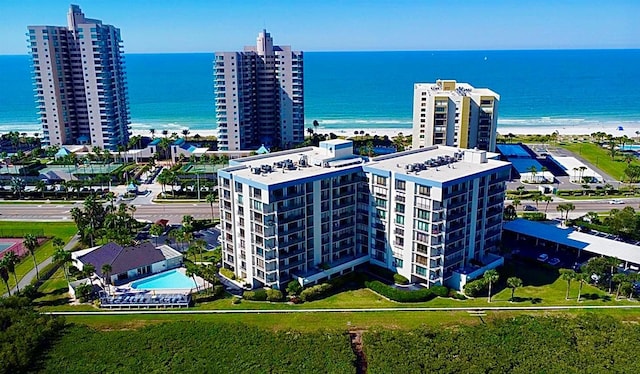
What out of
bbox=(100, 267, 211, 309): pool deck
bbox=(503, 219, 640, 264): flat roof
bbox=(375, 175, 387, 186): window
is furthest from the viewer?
bbox=(503, 219, 640, 264): flat roof

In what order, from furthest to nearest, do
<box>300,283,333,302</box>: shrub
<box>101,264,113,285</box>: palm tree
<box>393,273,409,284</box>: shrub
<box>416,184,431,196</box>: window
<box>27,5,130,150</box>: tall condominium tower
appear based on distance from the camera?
<box>27,5,130,150</box>: tall condominium tower → <box>393,273,409,284</box>: shrub → <box>101,264,113,285</box>: palm tree → <box>300,283,333,302</box>: shrub → <box>416,184,431,196</box>: window

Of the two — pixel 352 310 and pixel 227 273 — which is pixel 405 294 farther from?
pixel 227 273

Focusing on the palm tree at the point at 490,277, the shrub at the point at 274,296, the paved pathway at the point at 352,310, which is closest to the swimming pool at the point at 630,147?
the paved pathway at the point at 352,310

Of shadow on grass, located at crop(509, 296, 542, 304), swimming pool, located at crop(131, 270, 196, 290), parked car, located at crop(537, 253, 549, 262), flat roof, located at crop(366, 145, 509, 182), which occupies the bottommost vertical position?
shadow on grass, located at crop(509, 296, 542, 304)

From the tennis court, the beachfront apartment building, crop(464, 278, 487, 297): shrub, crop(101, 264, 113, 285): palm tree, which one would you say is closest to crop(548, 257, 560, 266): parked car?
the beachfront apartment building

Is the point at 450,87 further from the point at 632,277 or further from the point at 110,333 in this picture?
the point at 110,333

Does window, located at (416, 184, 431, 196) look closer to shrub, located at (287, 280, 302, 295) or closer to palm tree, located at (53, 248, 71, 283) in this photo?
shrub, located at (287, 280, 302, 295)

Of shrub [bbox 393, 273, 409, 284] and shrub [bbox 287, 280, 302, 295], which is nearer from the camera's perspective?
shrub [bbox 287, 280, 302, 295]

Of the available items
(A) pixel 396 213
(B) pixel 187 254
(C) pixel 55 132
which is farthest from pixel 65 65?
(A) pixel 396 213
